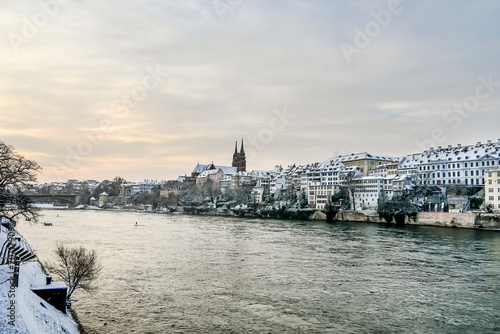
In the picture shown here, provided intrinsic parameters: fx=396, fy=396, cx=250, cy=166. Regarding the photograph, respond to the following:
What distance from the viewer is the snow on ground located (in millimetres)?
10702

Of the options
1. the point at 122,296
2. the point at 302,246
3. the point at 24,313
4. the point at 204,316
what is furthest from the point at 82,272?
the point at 302,246

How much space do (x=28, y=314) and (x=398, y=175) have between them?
321ft

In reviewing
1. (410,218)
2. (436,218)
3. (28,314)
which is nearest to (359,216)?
(410,218)

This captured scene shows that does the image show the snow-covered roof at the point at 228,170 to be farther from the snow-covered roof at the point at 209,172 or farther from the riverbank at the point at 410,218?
the riverbank at the point at 410,218

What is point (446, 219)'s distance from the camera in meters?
71.4

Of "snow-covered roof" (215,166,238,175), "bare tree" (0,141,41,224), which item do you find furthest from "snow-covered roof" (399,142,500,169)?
"snow-covered roof" (215,166,238,175)

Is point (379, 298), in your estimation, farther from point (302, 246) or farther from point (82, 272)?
point (302, 246)

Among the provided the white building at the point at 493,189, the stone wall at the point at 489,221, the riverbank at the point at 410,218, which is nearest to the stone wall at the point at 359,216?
the riverbank at the point at 410,218

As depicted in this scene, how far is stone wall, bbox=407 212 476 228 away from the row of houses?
6.25 metres

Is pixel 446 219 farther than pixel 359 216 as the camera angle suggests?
No

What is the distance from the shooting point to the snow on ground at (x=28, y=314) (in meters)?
10.7

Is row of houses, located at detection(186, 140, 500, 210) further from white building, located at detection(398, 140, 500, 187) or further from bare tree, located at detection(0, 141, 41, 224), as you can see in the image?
bare tree, located at detection(0, 141, 41, 224)

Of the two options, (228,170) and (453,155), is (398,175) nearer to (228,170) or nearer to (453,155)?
(453,155)

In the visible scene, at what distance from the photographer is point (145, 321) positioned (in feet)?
54.9
